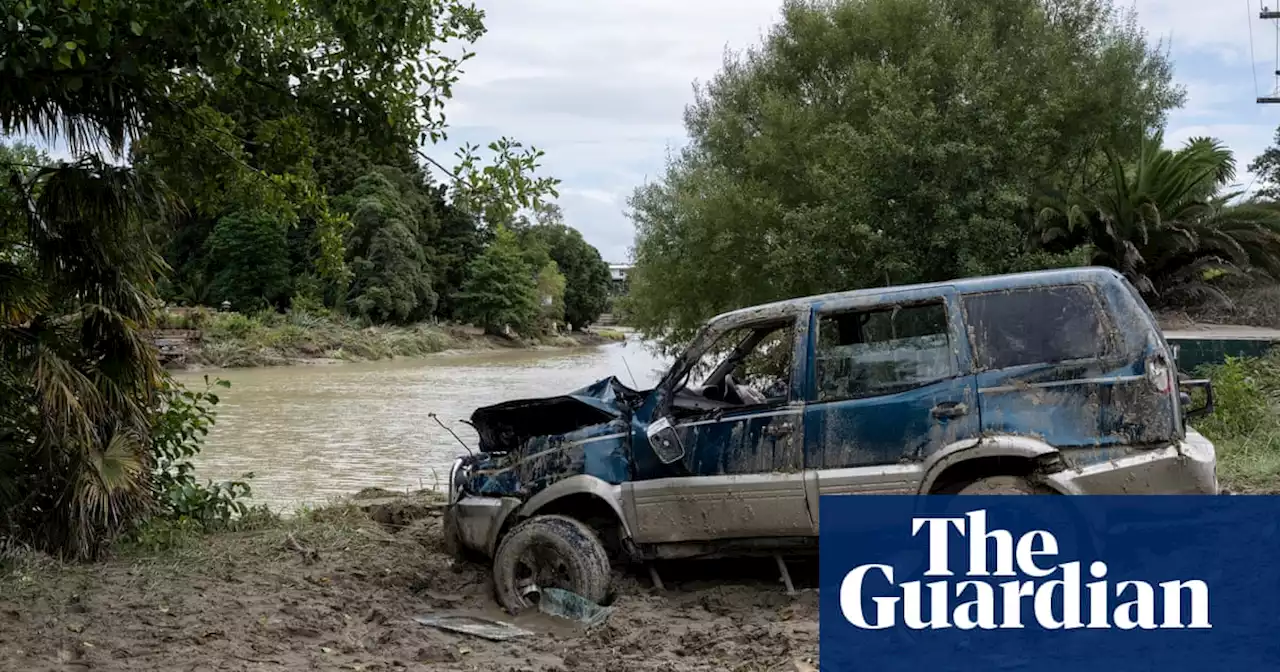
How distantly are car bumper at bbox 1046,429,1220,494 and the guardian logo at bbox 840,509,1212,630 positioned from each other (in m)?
0.35

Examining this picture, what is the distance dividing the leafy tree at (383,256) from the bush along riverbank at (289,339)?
1.46 m

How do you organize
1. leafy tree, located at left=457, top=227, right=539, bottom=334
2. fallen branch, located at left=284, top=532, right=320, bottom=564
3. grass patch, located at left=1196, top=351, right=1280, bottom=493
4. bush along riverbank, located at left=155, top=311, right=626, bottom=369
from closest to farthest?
fallen branch, located at left=284, top=532, right=320, bottom=564 → grass patch, located at left=1196, top=351, right=1280, bottom=493 → bush along riverbank, located at left=155, top=311, right=626, bottom=369 → leafy tree, located at left=457, top=227, right=539, bottom=334

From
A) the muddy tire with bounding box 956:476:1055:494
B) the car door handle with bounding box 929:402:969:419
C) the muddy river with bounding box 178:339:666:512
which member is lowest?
the muddy river with bounding box 178:339:666:512

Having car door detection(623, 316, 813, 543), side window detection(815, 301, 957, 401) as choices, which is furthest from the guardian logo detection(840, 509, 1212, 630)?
side window detection(815, 301, 957, 401)

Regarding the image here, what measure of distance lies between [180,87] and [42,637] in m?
4.50

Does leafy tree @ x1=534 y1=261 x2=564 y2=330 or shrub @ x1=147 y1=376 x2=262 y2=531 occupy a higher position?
leafy tree @ x1=534 y1=261 x2=564 y2=330

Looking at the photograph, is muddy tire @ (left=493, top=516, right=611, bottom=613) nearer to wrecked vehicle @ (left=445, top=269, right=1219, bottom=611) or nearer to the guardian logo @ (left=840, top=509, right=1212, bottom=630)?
wrecked vehicle @ (left=445, top=269, right=1219, bottom=611)

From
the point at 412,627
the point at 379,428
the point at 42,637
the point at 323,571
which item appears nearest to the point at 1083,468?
the point at 412,627

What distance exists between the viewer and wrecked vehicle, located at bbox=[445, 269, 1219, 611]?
6379 mm

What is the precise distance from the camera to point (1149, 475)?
6.28 metres

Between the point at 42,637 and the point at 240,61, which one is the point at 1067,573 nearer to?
the point at 42,637

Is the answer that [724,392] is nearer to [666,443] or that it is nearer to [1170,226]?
[666,443]

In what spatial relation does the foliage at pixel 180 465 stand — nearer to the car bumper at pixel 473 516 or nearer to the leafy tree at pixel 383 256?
the car bumper at pixel 473 516

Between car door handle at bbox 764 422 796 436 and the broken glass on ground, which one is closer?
the broken glass on ground
